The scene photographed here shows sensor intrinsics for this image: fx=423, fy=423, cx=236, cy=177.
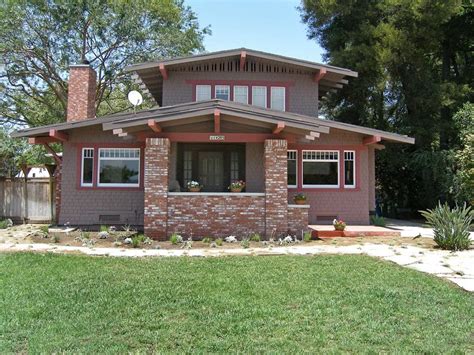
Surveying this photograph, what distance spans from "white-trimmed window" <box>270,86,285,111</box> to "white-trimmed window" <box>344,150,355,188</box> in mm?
3197

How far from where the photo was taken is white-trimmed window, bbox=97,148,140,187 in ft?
48.2

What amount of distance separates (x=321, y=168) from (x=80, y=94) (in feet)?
31.3

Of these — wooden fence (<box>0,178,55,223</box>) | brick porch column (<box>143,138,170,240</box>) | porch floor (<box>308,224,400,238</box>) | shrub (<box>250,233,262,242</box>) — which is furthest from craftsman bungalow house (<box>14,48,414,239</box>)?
wooden fence (<box>0,178,55,223</box>)

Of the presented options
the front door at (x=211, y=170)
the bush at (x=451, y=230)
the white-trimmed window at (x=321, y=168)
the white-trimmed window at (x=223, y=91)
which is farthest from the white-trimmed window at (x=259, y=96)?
the bush at (x=451, y=230)

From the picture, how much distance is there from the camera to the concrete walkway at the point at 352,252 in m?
8.14

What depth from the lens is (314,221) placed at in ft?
49.0

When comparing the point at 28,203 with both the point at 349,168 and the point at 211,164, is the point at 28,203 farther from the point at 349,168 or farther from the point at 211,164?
the point at 349,168

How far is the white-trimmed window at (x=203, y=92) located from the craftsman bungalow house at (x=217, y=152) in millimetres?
43

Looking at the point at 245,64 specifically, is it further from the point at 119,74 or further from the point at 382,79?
the point at 119,74

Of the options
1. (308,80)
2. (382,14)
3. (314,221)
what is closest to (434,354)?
(314,221)

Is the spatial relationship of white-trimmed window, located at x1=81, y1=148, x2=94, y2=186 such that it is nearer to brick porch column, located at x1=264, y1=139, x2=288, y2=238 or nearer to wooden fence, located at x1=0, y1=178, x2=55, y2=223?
wooden fence, located at x1=0, y1=178, x2=55, y2=223

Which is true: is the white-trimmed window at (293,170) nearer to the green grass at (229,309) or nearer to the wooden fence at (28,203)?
the green grass at (229,309)

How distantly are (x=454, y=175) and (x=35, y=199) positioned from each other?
56.9 feet

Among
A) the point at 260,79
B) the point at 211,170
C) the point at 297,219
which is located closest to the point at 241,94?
the point at 260,79
